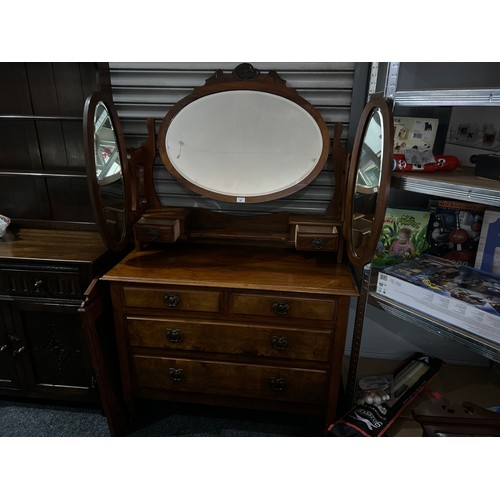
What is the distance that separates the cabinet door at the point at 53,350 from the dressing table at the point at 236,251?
275 millimetres

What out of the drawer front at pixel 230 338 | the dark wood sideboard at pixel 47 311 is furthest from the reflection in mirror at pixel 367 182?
the dark wood sideboard at pixel 47 311

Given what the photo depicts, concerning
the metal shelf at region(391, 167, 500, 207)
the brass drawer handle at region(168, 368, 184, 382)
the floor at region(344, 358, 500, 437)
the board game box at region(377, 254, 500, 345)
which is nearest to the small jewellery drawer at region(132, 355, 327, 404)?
the brass drawer handle at region(168, 368, 184, 382)

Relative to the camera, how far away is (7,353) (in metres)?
2.12

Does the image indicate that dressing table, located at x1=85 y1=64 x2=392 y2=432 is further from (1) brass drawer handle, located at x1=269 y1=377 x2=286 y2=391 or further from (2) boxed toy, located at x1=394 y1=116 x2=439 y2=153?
(2) boxed toy, located at x1=394 y1=116 x2=439 y2=153

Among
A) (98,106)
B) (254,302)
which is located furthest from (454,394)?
(98,106)

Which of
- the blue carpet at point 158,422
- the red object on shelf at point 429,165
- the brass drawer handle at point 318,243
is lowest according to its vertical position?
the blue carpet at point 158,422

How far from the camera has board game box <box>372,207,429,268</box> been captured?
6.31 feet

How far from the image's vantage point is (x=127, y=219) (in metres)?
2.02

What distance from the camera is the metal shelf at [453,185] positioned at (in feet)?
4.40

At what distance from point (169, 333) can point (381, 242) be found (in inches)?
47.4

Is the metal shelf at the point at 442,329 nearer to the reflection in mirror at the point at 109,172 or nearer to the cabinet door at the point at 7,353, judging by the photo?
the reflection in mirror at the point at 109,172

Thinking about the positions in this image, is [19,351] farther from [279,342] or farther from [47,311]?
[279,342]

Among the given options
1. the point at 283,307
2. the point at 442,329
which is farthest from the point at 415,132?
the point at 283,307

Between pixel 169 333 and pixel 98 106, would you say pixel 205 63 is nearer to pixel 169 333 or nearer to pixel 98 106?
pixel 98 106
